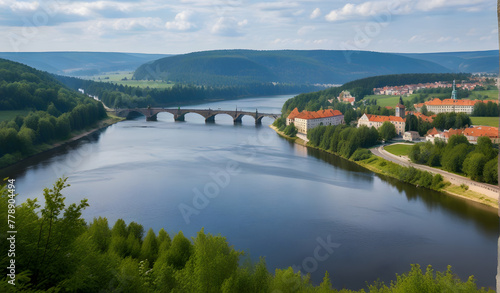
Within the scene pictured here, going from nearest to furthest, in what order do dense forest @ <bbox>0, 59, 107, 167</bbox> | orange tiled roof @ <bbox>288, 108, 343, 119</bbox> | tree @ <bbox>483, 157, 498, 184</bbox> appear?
tree @ <bbox>483, 157, 498, 184</bbox>, dense forest @ <bbox>0, 59, 107, 167</bbox>, orange tiled roof @ <bbox>288, 108, 343, 119</bbox>

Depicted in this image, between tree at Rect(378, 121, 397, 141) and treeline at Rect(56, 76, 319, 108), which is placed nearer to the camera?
tree at Rect(378, 121, 397, 141)

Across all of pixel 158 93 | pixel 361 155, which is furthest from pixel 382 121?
pixel 158 93

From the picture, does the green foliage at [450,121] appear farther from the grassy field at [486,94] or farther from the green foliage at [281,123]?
the grassy field at [486,94]

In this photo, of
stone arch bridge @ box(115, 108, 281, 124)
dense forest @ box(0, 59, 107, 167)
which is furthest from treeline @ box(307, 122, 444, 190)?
dense forest @ box(0, 59, 107, 167)

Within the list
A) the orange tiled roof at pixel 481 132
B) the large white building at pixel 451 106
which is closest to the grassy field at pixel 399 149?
the orange tiled roof at pixel 481 132

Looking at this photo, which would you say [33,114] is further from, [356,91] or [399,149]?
[356,91]

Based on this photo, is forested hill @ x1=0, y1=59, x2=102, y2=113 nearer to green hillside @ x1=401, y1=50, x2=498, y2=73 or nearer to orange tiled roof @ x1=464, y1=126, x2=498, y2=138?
orange tiled roof @ x1=464, y1=126, x2=498, y2=138

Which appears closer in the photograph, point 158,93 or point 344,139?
point 344,139
